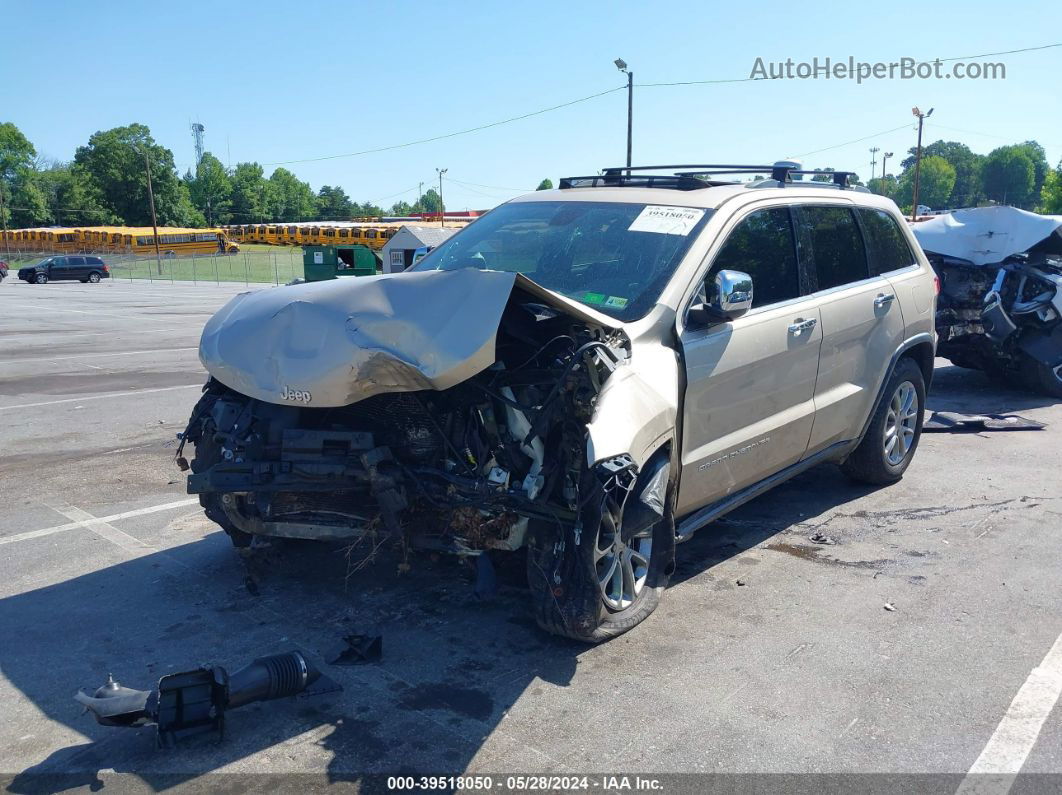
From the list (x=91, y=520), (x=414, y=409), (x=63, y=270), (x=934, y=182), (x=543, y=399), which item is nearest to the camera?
(x=543, y=399)

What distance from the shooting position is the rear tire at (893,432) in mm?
6145

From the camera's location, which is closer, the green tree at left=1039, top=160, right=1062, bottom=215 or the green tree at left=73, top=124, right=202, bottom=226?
the green tree at left=1039, top=160, right=1062, bottom=215

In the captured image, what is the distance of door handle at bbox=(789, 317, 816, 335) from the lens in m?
4.93

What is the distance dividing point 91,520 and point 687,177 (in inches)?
168

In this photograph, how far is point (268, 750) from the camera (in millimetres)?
3182

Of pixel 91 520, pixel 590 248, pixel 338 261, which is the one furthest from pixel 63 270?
pixel 590 248

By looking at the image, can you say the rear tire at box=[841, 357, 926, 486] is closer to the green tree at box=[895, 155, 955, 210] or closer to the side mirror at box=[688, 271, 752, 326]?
the side mirror at box=[688, 271, 752, 326]

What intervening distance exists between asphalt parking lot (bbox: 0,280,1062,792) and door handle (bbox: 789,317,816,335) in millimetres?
1285

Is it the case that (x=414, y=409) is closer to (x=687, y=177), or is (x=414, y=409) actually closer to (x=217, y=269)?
(x=687, y=177)

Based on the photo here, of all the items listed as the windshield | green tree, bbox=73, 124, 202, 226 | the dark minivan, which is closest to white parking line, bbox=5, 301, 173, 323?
the windshield

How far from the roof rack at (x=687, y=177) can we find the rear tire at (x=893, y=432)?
1.43 meters

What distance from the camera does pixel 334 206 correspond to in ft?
477

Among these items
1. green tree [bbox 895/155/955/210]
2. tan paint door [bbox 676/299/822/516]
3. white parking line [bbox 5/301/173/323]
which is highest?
green tree [bbox 895/155/955/210]

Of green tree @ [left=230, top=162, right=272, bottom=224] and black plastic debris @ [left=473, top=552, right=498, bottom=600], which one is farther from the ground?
green tree @ [left=230, top=162, right=272, bottom=224]
